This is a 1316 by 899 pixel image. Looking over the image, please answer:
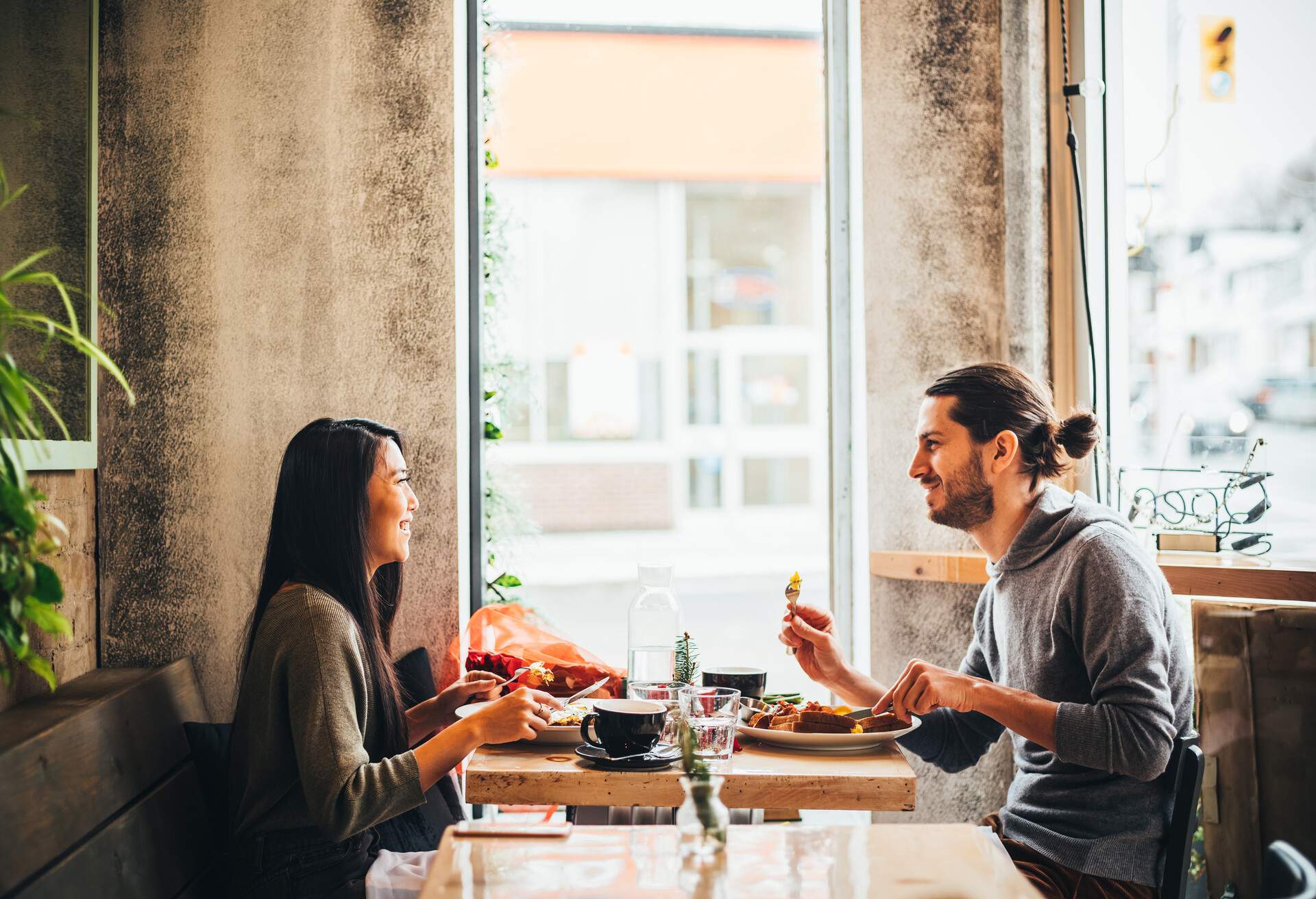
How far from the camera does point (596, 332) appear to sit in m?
10.1

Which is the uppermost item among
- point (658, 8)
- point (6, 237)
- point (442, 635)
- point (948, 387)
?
point (658, 8)

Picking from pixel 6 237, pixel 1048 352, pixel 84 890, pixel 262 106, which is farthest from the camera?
pixel 1048 352

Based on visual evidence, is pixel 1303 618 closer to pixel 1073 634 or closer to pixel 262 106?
pixel 1073 634

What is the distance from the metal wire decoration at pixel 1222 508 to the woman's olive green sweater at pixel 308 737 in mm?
1731

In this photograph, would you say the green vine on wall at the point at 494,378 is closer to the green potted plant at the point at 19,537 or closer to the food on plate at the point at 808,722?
the food on plate at the point at 808,722

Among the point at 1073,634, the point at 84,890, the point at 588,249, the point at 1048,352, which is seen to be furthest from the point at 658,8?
the point at 588,249

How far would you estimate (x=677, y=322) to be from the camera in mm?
10109

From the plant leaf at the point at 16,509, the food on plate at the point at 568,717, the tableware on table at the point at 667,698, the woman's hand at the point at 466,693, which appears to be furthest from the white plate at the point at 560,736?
the plant leaf at the point at 16,509

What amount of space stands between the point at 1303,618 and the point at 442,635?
5.88 feet

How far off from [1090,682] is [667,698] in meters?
0.71

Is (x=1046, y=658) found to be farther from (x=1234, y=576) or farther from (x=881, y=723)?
(x=1234, y=576)

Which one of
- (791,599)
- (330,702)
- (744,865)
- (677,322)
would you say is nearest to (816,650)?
(791,599)

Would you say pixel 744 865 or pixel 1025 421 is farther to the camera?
pixel 1025 421

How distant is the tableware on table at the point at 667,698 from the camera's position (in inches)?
65.7
